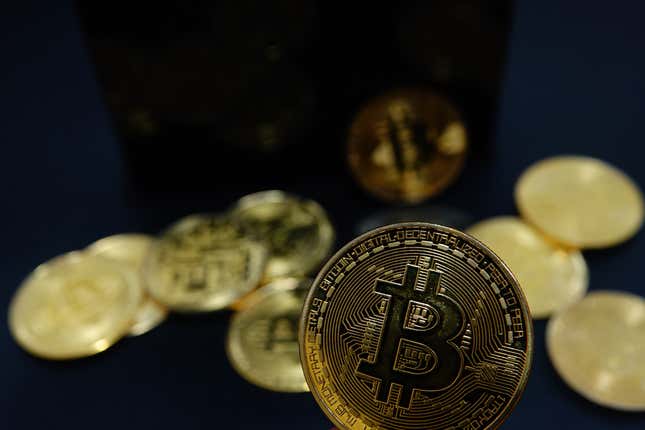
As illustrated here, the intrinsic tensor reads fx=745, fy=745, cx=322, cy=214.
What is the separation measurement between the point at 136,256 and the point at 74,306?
0.65ft

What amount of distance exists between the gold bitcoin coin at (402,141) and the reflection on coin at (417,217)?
1.3 inches

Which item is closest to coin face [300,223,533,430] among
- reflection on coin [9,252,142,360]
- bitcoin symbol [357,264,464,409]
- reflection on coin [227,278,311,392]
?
bitcoin symbol [357,264,464,409]

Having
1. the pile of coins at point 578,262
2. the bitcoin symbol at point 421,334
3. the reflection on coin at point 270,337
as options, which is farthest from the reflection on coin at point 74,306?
the pile of coins at point 578,262

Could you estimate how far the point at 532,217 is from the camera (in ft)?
6.06

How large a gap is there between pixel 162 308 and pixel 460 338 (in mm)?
811

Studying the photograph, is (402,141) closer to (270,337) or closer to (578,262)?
(578,262)

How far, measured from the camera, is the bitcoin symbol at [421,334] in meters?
1.18

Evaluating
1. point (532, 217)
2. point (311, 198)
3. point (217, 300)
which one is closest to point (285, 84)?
point (311, 198)

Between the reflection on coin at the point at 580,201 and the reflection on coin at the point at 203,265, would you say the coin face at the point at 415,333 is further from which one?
the reflection on coin at the point at 580,201

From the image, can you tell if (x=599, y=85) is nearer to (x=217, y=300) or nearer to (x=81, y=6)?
(x=217, y=300)

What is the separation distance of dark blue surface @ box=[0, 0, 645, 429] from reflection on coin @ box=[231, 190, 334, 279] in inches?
2.9

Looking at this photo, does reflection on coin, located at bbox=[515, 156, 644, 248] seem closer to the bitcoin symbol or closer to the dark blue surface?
the dark blue surface

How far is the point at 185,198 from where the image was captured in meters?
2.02

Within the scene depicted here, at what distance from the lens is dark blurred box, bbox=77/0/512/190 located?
70.2 inches
